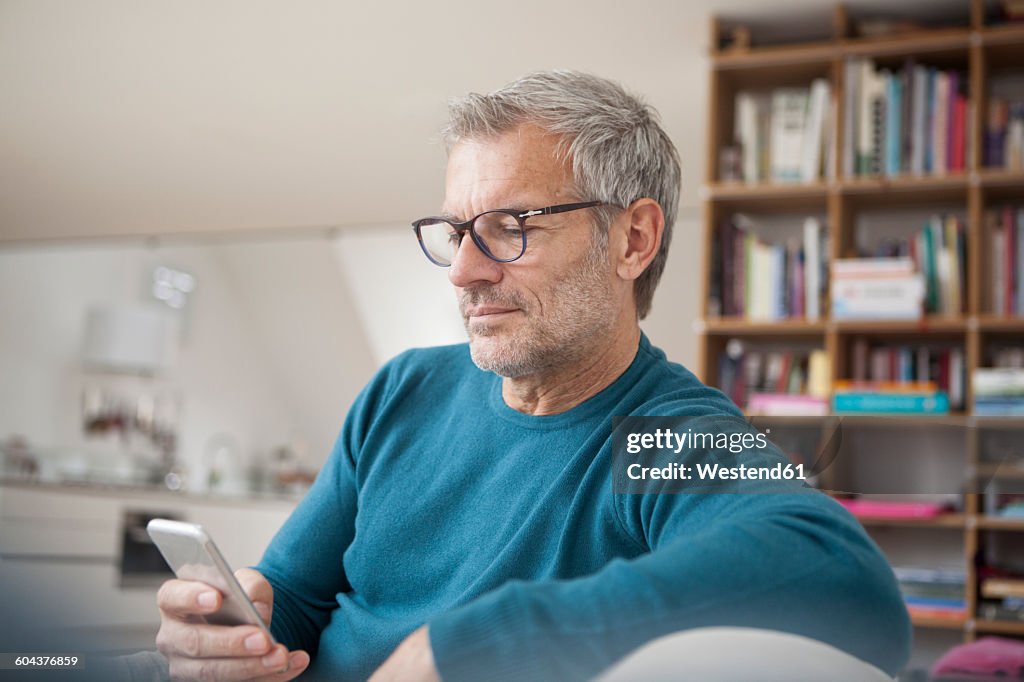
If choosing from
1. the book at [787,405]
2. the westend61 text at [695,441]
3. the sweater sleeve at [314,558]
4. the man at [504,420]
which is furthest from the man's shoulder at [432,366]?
the book at [787,405]

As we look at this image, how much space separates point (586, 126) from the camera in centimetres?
113

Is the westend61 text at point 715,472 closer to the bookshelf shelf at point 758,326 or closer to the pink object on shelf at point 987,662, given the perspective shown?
the pink object on shelf at point 987,662

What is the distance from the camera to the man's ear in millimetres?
1184

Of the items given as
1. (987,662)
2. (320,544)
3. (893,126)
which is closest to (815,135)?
(893,126)

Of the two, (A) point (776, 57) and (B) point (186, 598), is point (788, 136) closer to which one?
(A) point (776, 57)

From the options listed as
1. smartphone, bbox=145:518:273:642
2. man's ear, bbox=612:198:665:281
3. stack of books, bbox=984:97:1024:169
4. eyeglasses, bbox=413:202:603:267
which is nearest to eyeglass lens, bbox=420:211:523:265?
eyeglasses, bbox=413:202:603:267

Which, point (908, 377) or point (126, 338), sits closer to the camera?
point (908, 377)

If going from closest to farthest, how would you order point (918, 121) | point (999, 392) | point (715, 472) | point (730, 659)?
A: point (730, 659)
point (715, 472)
point (999, 392)
point (918, 121)

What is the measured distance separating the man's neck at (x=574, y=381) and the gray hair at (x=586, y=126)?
5.1 inches

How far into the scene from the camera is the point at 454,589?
1065 mm

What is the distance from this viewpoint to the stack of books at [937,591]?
9.59 feet

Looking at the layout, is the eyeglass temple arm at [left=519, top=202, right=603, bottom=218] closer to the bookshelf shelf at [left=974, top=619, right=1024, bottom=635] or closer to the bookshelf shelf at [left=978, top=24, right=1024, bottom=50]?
the bookshelf shelf at [left=974, top=619, right=1024, bottom=635]

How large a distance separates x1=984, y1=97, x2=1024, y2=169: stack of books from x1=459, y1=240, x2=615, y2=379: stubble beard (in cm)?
244

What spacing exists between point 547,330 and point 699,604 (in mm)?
460
